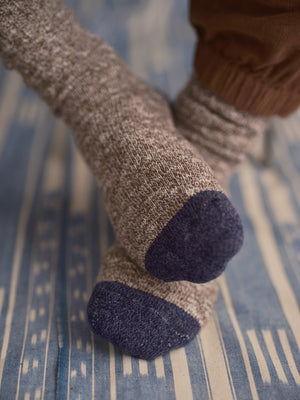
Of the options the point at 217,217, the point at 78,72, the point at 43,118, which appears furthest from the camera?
the point at 43,118

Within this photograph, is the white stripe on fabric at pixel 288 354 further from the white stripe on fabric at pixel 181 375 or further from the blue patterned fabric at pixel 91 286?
the white stripe on fabric at pixel 181 375

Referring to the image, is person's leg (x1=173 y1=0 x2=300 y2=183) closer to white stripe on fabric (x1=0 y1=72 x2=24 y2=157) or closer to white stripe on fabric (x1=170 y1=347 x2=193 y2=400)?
white stripe on fabric (x1=170 y1=347 x2=193 y2=400)

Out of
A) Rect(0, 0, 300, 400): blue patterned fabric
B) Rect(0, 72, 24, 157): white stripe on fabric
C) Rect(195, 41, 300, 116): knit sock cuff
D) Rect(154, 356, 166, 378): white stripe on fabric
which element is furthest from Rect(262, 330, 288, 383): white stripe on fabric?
Rect(0, 72, 24, 157): white stripe on fabric

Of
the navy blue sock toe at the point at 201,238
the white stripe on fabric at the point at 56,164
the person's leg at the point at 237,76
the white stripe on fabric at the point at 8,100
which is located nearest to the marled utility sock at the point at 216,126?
the person's leg at the point at 237,76

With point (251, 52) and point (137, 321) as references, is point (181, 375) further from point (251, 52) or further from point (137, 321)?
point (251, 52)

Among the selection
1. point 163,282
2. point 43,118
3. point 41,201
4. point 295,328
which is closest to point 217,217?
point 163,282

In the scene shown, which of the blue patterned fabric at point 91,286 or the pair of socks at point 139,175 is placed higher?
the pair of socks at point 139,175

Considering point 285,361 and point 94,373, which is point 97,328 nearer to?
point 94,373
